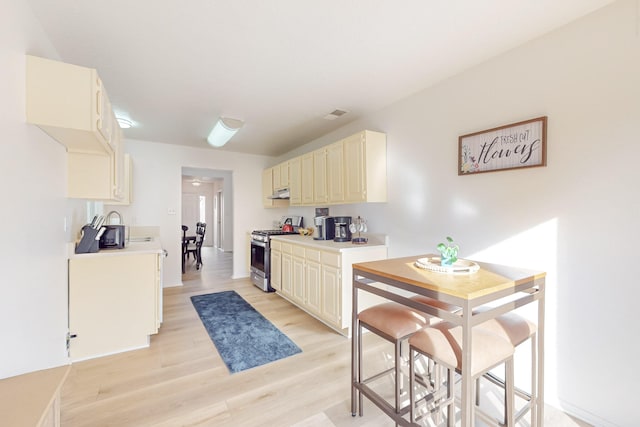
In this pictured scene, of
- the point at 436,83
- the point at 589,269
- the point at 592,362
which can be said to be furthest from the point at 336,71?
the point at 592,362

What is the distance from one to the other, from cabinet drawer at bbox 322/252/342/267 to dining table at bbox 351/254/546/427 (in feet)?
3.47

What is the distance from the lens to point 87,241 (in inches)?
95.0

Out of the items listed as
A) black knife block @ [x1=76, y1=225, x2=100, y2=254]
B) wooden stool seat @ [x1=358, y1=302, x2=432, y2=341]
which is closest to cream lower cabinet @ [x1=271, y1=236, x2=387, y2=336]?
wooden stool seat @ [x1=358, y1=302, x2=432, y2=341]

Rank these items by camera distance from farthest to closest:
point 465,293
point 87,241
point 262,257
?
1. point 262,257
2. point 87,241
3. point 465,293

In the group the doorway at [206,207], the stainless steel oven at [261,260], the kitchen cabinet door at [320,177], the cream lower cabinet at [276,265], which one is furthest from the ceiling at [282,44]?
the doorway at [206,207]

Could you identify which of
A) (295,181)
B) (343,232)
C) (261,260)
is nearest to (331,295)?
(343,232)

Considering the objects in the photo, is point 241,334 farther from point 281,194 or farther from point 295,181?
point 281,194

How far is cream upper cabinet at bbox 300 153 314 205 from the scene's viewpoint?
388 centimetres

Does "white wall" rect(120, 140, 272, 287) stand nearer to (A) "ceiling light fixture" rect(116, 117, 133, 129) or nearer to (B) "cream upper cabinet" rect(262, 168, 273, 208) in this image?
(B) "cream upper cabinet" rect(262, 168, 273, 208)

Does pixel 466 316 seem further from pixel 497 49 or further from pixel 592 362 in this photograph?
pixel 497 49

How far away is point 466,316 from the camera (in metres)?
1.12

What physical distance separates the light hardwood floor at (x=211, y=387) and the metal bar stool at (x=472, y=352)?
668mm

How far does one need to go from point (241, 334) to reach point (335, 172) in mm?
2107

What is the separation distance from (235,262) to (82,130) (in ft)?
12.4
